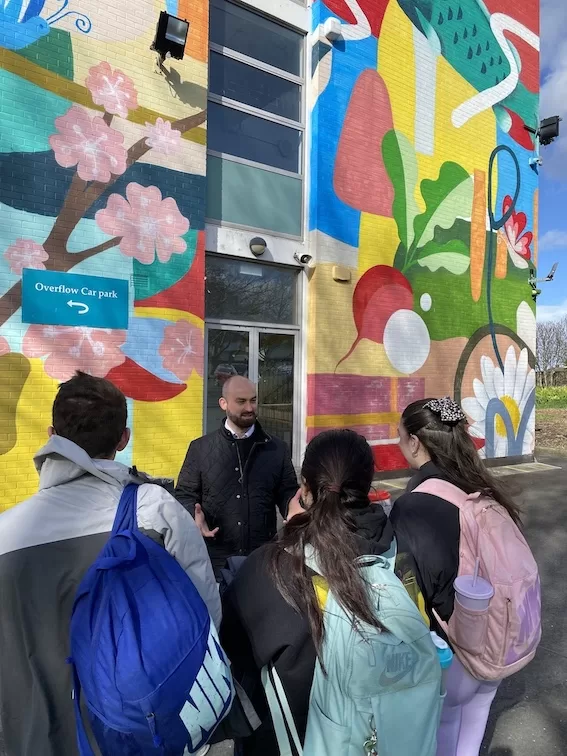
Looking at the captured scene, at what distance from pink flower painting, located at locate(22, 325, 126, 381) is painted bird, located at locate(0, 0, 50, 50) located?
310cm

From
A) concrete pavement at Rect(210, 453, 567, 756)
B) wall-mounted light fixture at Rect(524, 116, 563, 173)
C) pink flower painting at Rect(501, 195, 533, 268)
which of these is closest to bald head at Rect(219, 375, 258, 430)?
concrete pavement at Rect(210, 453, 567, 756)

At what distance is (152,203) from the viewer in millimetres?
6422

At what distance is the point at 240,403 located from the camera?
9.80ft

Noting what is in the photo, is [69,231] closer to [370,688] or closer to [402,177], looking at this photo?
[402,177]

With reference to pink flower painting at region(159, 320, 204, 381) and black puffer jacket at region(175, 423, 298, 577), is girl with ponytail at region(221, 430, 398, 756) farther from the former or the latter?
pink flower painting at region(159, 320, 204, 381)

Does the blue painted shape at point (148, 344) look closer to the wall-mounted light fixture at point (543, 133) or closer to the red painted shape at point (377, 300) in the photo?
the red painted shape at point (377, 300)

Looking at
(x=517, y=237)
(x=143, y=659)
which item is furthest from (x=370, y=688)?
(x=517, y=237)

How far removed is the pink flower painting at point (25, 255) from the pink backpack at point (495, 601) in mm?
5245

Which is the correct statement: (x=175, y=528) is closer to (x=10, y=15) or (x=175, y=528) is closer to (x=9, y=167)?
(x=9, y=167)

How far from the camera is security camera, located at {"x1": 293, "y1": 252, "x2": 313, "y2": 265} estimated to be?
7.91 m

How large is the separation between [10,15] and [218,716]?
22.8ft

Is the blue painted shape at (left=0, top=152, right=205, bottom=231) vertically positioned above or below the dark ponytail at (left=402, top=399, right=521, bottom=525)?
above

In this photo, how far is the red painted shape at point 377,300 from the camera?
8375 millimetres

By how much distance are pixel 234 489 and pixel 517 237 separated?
9.84 m
